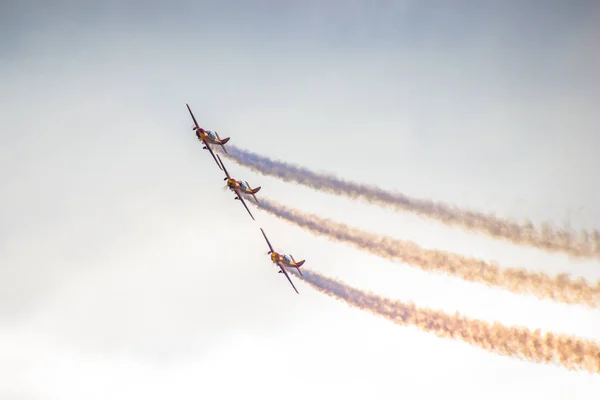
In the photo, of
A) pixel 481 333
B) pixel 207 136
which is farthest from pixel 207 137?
pixel 481 333

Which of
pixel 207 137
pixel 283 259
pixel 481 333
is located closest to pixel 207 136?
pixel 207 137

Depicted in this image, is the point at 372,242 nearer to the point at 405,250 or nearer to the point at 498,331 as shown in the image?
the point at 405,250

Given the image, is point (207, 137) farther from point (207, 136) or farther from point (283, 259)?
point (283, 259)

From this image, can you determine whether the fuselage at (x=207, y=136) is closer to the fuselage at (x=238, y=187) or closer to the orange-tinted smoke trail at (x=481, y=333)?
the fuselage at (x=238, y=187)

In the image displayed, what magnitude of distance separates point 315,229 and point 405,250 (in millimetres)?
9920

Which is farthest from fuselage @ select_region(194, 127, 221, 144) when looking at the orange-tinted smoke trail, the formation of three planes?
the orange-tinted smoke trail

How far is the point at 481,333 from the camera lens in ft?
178

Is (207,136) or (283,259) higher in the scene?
(207,136)

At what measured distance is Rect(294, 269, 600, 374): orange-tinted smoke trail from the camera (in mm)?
47844

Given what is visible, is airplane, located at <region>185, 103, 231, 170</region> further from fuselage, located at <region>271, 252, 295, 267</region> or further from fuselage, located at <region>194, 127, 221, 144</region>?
fuselage, located at <region>271, 252, 295, 267</region>

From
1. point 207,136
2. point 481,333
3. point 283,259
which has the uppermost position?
point 207,136

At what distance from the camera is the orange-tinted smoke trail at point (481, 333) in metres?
47.8

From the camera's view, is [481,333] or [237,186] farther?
[237,186]

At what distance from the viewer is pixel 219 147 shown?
70125 mm
